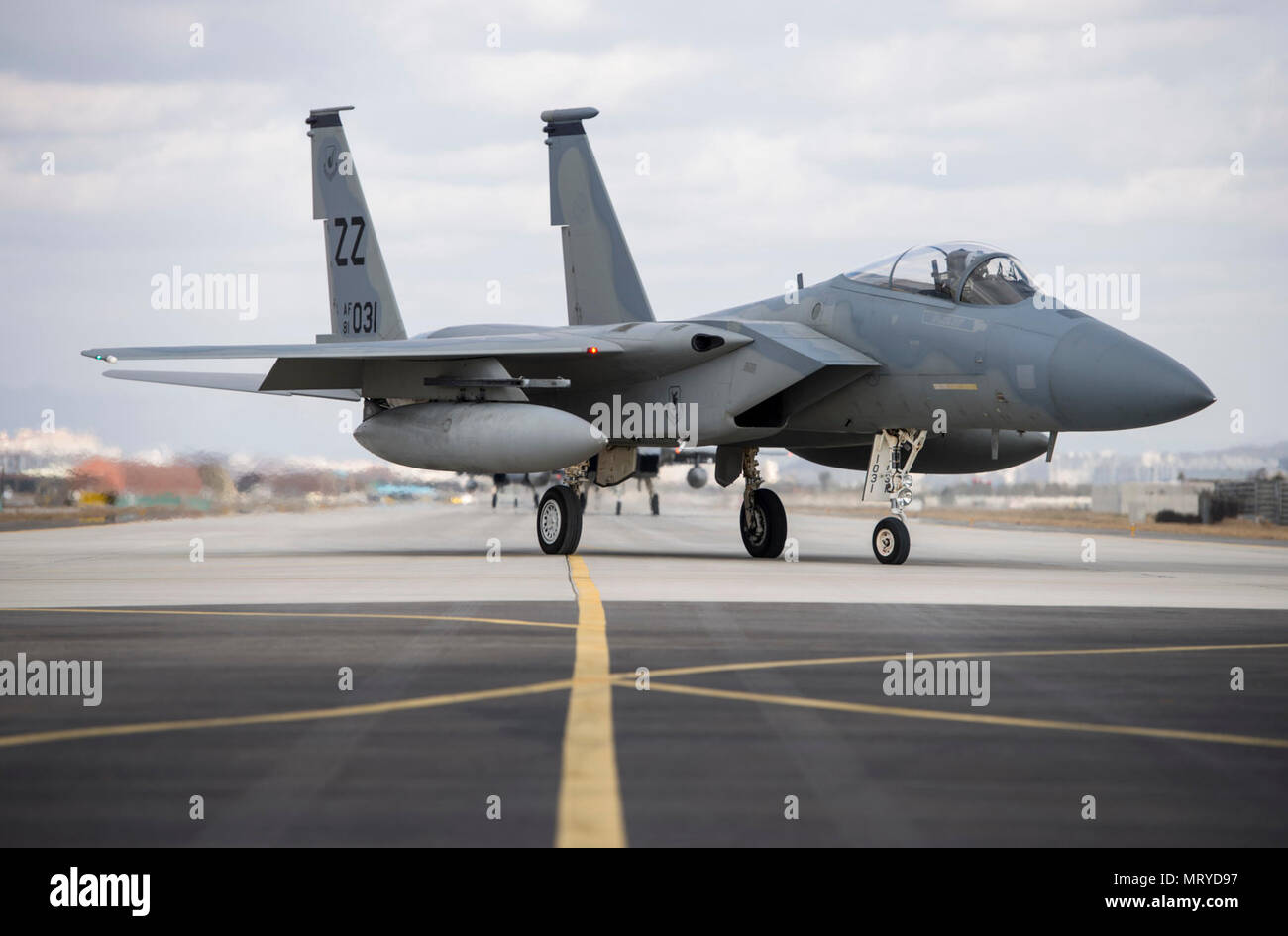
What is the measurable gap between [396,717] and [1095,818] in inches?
111

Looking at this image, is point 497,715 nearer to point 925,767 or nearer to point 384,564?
point 925,767

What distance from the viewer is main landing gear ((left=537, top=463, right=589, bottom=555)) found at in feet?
62.5

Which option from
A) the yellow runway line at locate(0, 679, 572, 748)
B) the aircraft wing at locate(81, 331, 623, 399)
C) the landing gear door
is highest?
the aircraft wing at locate(81, 331, 623, 399)

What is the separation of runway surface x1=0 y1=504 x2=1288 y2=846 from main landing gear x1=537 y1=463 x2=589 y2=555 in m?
6.48

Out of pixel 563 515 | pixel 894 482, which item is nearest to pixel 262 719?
pixel 894 482

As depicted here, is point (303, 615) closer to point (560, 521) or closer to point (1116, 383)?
point (1116, 383)

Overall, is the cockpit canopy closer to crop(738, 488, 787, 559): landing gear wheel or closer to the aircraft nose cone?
the aircraft nose cone

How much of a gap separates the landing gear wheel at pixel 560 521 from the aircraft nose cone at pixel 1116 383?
6.84 meters

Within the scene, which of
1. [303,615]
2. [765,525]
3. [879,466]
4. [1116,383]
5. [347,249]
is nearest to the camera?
[303,615]

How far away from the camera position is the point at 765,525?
19.5m

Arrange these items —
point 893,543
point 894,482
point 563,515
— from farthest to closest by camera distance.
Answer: point 563,515 < point 894,482 < point 893,543

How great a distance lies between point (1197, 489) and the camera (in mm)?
57406

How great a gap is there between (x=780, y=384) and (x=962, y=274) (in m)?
2.59

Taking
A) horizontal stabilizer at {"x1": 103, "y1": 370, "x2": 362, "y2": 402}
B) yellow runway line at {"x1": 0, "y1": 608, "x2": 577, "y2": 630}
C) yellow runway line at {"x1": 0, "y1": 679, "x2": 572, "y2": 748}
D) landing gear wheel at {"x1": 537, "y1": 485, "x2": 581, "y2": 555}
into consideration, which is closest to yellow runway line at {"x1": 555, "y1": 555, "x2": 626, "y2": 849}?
yellow runway line at {"x1": 0, "y1": 679, "x2": 572, "y2": 748}
